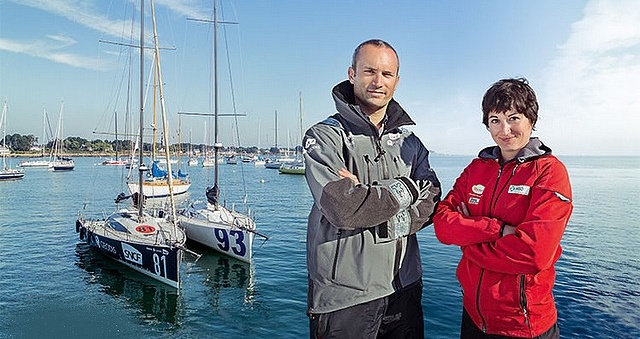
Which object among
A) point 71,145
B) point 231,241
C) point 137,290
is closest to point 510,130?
point 137,290

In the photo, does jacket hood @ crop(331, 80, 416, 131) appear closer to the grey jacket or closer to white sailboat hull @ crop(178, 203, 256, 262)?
the grey jacket

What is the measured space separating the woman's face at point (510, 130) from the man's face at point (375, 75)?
0.65 m

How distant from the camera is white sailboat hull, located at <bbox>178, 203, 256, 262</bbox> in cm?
1497

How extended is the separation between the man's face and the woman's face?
0.65 meters

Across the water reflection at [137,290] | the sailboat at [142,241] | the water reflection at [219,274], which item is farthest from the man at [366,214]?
the sailboat at [142,241]

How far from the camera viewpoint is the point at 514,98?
2393 millimetres

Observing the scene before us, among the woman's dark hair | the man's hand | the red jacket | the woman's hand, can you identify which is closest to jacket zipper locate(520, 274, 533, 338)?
the red jacket

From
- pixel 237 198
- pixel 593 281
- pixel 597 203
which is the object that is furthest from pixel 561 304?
pixel 237 198

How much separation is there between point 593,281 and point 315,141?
14.5 metres

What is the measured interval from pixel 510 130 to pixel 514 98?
19cm

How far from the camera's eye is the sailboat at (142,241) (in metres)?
12.0

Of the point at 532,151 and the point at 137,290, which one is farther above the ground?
the point at 532,151

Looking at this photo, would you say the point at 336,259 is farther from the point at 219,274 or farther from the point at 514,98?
the point at 219,274

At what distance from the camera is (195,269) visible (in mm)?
14352
